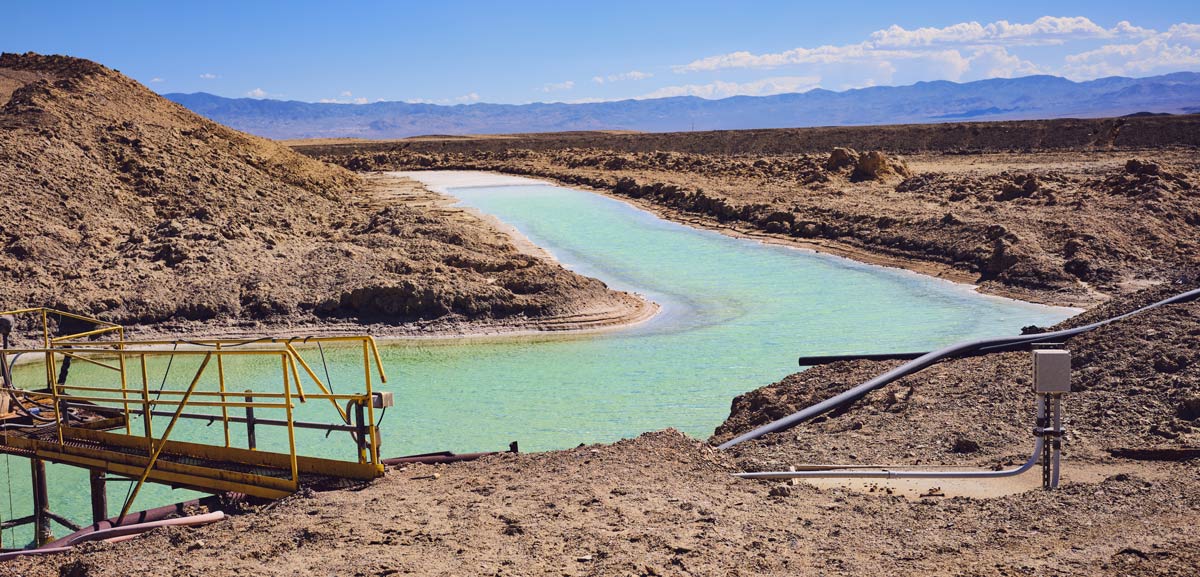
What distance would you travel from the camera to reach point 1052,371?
6.96 m

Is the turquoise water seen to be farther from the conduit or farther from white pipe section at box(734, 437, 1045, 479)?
white pipe section at box(734, 437, 1045, 479)

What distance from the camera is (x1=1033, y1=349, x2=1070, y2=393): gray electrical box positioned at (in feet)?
22.7

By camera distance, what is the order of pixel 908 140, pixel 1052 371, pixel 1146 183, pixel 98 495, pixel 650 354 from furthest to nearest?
1. pixel 908 140
2. pixel 1146 183
3. pixel 650 354
4. pixel 98 495
5. pixel 1052 371

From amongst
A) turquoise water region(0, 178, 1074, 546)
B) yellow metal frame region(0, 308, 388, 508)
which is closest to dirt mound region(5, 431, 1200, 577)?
yellow metal frame region(0, 308, 388, 508)

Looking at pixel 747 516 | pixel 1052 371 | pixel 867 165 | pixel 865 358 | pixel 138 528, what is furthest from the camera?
pixel 867 165

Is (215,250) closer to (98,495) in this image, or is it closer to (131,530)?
(98,495)

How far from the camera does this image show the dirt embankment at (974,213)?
20.8 metres

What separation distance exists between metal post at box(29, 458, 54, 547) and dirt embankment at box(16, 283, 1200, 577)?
128 inches

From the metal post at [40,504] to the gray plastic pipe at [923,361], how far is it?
20.2 feet

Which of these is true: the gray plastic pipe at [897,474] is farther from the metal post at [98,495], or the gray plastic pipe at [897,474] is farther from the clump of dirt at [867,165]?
the clump of dirt at [867,165]

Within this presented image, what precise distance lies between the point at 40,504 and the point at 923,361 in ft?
27.6

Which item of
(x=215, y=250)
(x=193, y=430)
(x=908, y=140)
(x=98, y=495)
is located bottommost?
(x=193, y=430)

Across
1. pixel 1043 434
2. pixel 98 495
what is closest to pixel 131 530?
pixel 98 495

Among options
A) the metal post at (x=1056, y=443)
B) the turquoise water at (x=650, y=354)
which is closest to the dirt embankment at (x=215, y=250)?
the turquoise water at (x=650, y=354)
